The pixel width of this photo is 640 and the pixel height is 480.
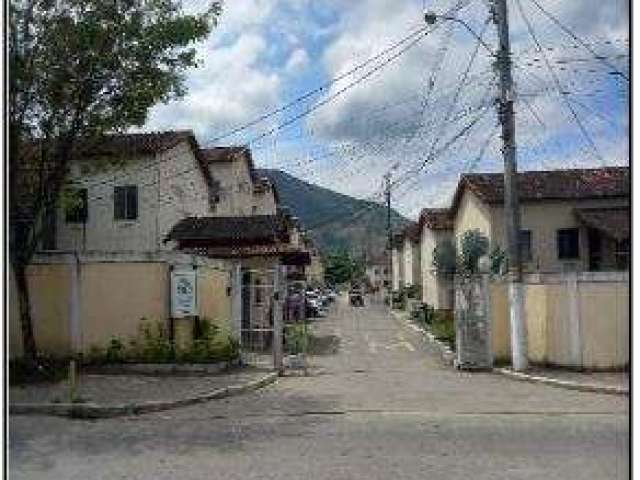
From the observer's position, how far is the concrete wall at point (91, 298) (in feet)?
50.7

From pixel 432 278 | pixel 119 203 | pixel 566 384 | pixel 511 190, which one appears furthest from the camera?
pixel 432 278

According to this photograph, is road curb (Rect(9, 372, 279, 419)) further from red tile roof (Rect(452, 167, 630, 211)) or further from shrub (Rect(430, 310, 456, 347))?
A: red tile roof (Rect(452, 167, 630, 211))

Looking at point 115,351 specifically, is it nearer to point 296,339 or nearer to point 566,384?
point 296,339

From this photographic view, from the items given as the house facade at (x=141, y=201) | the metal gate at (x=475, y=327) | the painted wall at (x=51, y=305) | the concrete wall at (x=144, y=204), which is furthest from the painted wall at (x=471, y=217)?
the painted wall at (x=51, y=305)

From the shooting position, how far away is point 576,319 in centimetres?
1560

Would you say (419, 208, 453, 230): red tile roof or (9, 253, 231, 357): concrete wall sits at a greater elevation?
(419, 208, 453, 230): red tile roof

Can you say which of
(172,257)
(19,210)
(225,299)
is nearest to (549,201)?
(225,299)

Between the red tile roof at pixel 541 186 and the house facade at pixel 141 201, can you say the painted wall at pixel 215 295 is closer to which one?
the house facade at pixel 141 201

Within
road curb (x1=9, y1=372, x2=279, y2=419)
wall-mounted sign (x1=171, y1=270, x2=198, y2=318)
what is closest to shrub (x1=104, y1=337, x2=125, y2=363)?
wall-mounted sign (x1=171, y1=270, x2=198, y2=318)

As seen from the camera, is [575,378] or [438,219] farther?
[438,219]

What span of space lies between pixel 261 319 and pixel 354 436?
1347 cm

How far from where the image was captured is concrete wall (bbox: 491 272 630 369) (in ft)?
50.3

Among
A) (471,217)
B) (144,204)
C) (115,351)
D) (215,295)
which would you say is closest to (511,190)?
(215,295)

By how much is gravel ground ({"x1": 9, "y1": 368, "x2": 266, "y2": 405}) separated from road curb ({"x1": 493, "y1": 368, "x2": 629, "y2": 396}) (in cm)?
423
